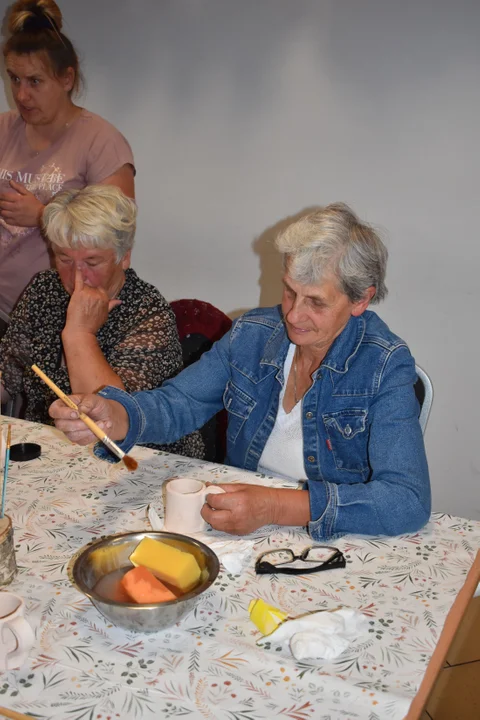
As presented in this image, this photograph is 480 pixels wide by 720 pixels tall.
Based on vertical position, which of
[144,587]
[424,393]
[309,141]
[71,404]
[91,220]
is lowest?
[144,587]

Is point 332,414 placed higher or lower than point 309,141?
lower

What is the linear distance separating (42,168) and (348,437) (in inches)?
70.2

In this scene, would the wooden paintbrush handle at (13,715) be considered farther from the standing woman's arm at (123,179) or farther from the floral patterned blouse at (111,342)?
the standing woman's arm at (123,179)

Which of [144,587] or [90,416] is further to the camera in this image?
[90,416]

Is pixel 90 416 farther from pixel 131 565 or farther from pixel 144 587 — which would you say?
pixel 144 587

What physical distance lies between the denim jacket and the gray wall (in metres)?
1.37

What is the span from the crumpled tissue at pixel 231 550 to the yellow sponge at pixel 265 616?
0.40 ft

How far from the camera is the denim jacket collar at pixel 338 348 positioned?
157 cm

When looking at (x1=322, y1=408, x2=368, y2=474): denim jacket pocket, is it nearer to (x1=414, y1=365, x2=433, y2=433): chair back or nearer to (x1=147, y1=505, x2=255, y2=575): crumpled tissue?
(x1=414, y1=365, x2=433, y2=433): chair back

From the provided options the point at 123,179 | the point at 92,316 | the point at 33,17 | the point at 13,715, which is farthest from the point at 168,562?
the point at 33,17

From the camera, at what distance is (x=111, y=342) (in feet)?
6.79

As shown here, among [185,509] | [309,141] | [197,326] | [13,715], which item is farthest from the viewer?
[309,141]

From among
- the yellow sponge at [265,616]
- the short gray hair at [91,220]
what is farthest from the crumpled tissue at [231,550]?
the short gray hair at [91,220]

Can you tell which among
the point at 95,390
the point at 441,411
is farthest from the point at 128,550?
the point at 441,411
